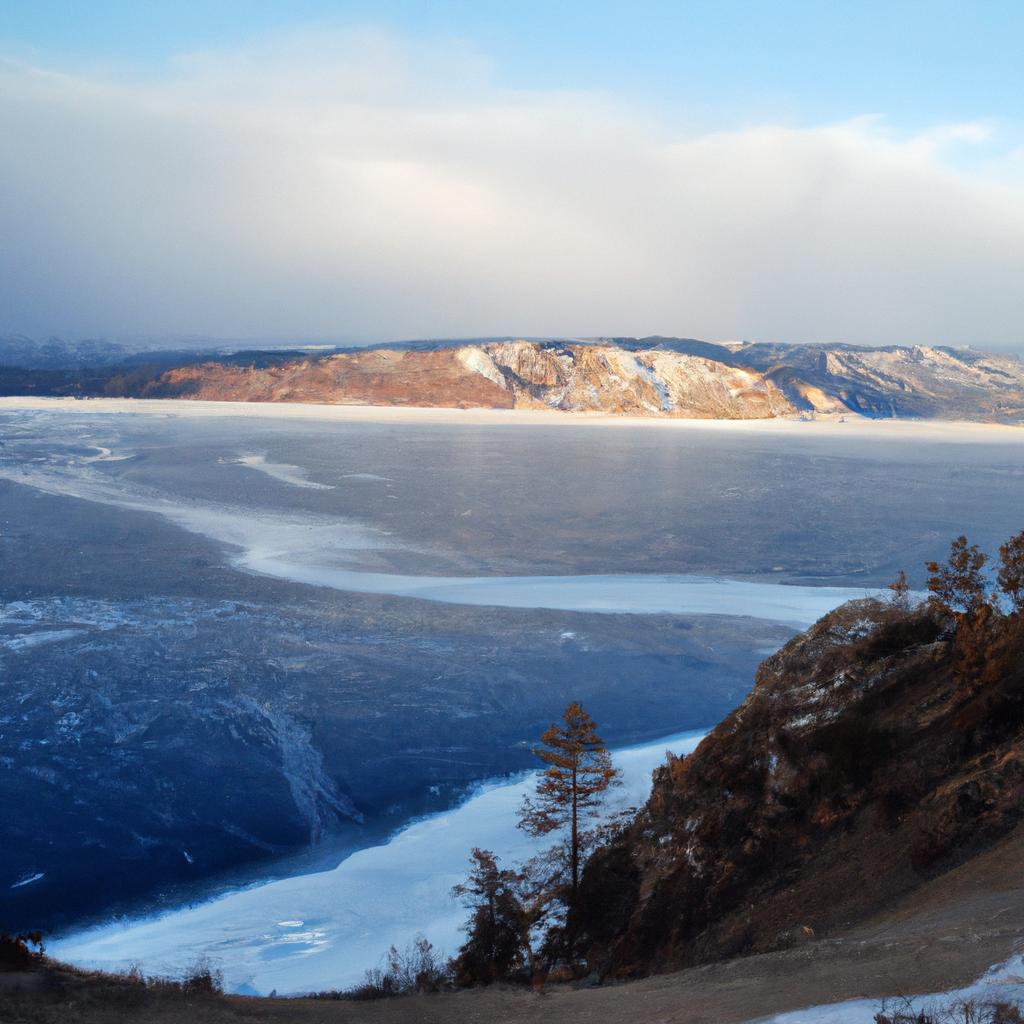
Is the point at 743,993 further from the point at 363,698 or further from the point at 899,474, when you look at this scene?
the point at 899,474

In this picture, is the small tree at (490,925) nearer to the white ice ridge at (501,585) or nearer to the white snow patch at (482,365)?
the white ice ridge at (501,585)

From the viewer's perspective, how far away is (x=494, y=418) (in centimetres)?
4581

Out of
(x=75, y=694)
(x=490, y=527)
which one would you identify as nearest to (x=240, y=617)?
(x=75, y=694)

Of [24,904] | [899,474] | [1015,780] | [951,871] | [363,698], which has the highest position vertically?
[899,474]

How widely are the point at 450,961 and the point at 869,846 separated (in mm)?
2550

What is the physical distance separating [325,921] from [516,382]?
49599mm

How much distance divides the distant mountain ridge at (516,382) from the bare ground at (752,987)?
47803 millimetres

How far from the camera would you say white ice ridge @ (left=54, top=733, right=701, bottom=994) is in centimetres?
562

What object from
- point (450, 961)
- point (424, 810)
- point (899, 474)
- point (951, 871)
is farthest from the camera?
point (899, 474)

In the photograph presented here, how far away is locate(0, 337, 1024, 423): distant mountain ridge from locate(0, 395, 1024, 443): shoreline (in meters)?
1.61

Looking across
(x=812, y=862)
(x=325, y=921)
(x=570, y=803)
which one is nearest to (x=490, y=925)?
(x=325, y=921)

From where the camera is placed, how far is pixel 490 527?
17719mm

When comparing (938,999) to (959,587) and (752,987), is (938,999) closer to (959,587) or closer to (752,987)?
(752,987)

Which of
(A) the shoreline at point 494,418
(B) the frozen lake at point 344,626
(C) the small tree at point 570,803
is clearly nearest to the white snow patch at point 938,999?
(C) the small tree at point 570,803
